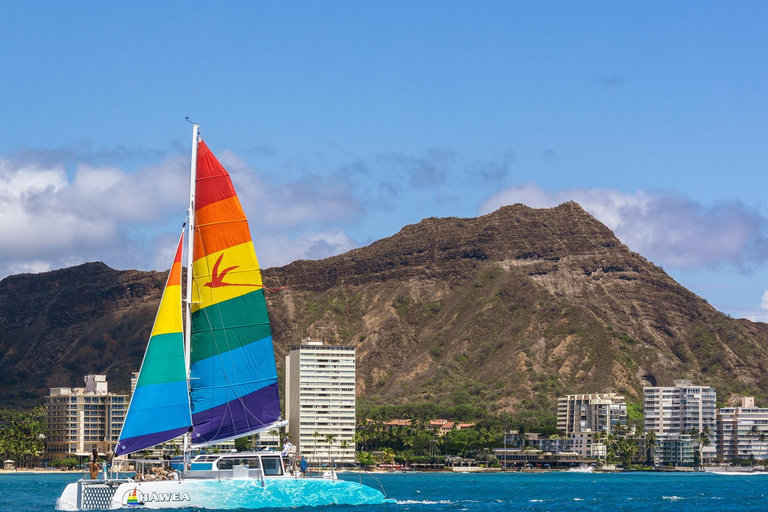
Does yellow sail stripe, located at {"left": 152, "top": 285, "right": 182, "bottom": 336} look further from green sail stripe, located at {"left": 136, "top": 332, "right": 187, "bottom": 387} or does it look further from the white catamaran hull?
the white catamaran hull

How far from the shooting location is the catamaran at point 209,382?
61469 mm

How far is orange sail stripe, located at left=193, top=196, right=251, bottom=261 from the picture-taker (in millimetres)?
63031

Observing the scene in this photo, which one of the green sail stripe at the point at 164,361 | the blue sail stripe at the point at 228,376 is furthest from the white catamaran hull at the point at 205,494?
the green sail stripe at the point at 164,361

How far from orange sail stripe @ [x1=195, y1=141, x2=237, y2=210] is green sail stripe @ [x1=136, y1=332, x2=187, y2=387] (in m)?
→ 6.31

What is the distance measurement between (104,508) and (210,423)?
606cm

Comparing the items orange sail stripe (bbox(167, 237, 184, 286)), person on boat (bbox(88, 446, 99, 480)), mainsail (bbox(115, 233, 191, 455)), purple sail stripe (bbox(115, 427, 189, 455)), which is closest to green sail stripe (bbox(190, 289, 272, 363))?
mainsail (bbox(115, 233, 191, 455))

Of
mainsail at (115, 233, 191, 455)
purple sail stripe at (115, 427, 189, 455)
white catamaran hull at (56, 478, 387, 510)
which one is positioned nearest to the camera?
white catamaran hull at (56, 478, 387, 510)

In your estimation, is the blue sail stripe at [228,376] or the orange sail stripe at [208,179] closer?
the blue sail stripe at [228,376]

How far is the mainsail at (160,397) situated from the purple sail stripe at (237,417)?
0.92 metres

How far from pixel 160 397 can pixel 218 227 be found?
8305 millimetres

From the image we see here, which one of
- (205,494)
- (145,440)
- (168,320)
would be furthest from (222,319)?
(205,494)

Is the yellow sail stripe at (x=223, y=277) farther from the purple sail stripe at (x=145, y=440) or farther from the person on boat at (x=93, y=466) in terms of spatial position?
the person on boat at (x=93, y=466)

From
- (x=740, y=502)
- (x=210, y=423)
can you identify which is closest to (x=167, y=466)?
(x=210, y=423)

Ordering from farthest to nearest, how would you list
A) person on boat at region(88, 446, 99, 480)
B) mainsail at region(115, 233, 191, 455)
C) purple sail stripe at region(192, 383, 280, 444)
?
purple sail stripe at region(192, 383, 280, 444)
person on boat at region(88, 446, 99, 480)
mainsail at region(115, 233, 191, 455)
